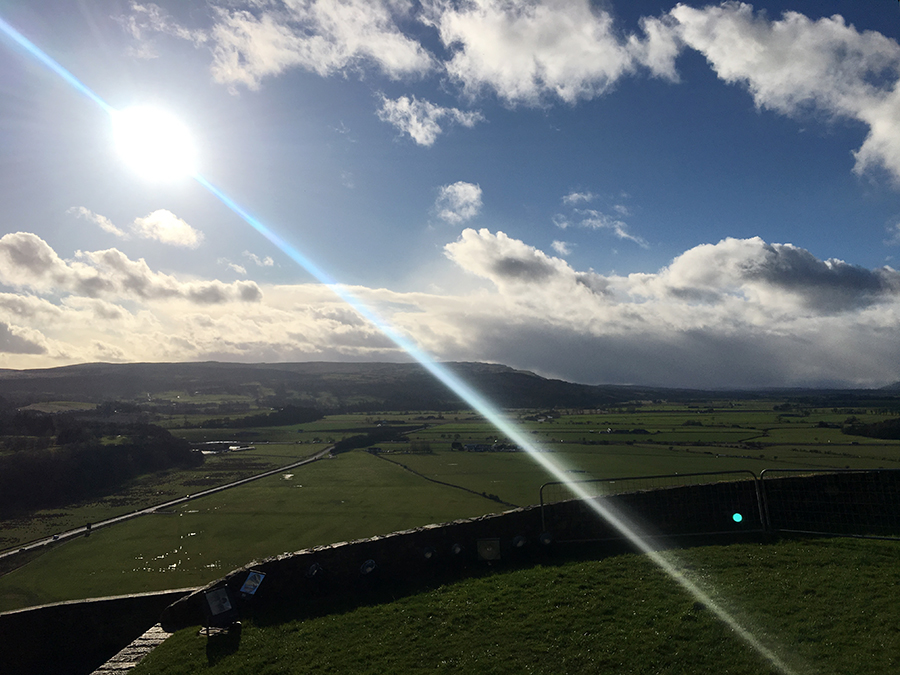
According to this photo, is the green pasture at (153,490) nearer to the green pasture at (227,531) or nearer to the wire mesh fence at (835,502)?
the green pasture at (227,531)

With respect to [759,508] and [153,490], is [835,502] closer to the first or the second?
[759,508]

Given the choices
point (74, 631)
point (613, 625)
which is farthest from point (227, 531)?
point (613, 625)

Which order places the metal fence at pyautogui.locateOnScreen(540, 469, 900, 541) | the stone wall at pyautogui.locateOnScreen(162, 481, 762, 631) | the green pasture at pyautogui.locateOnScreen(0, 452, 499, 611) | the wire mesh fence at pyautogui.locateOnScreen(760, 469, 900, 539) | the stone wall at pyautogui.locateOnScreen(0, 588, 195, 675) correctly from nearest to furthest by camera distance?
the stone wall at pyautogui.locateOnScreen(162, 481, 762, 631) → the wire mesh fence at pyautogui.locateOnScreen(760, 469, 900, 539) → the metal fence at pyautogui.locateOnScreen(540, 469, 900, 541) → the stone wall at pyautogui.locateOnScreen(0, 588, 195, 675) → the green pasture at pyautogui.locateOnScreen(0, 452, 499, 611)

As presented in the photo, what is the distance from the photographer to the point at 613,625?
9.02 m

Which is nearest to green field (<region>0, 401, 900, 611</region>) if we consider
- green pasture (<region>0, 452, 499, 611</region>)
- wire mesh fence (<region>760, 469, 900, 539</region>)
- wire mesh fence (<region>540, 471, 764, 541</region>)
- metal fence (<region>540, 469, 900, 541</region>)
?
green pasture (<region>0, 452, 499, 611</region>)

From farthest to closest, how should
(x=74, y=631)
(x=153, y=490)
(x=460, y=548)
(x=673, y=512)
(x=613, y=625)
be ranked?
(x=153, y=490) < (x=74, y=631) < (x=673, y=512) < (x=460, y=548) < (x=613, y=625)

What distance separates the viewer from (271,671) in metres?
9.24

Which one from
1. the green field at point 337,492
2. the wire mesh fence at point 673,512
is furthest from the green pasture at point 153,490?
the wire mesh fence at point 673,512

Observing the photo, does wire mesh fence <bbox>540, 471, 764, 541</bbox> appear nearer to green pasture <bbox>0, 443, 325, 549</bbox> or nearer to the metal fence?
the metal fence

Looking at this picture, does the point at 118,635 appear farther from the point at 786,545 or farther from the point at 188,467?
the point at 188,467

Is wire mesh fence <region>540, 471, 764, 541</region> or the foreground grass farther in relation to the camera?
wire mesh fence <region>540, 471, 764, 541</region>

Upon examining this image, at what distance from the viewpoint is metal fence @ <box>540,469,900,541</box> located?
42.8 ft

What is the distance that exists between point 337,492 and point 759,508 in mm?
56832

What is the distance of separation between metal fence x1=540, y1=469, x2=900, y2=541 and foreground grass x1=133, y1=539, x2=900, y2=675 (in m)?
1.67
